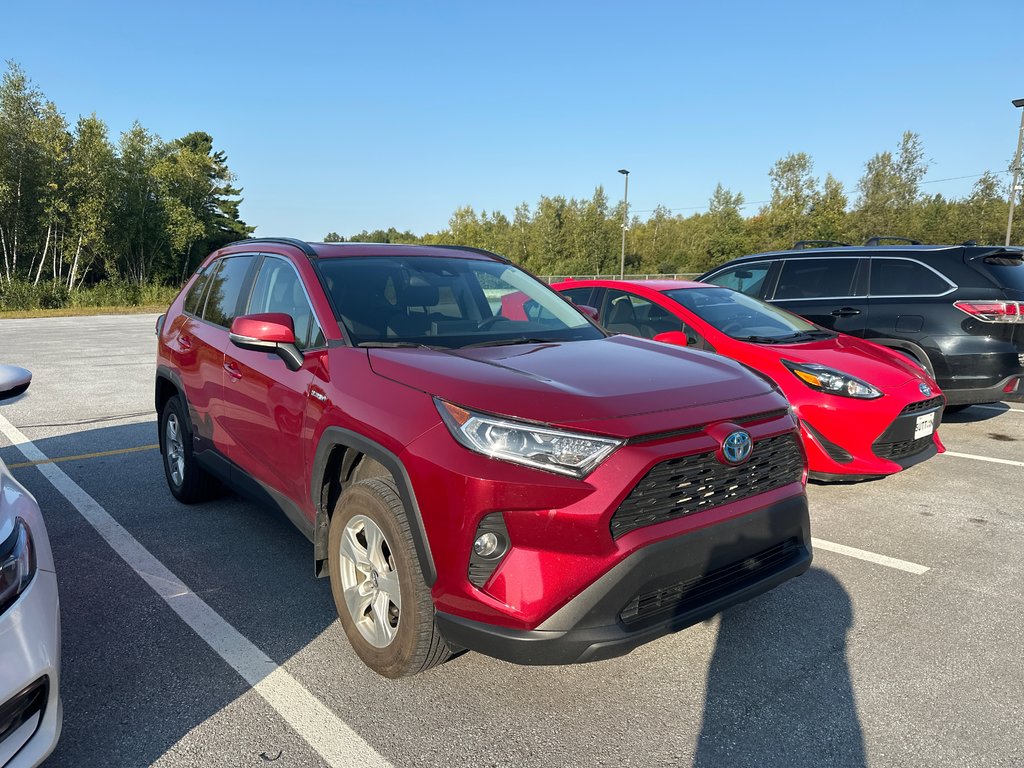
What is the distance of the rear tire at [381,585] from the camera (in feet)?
8.08

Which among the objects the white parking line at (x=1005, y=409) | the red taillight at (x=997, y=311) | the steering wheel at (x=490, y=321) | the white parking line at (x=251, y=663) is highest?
the steering wheel at (x=490, y=321)

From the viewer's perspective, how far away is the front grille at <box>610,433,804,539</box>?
2.31 m

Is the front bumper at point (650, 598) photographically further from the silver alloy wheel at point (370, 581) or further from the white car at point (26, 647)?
the white car at point (26, 647)

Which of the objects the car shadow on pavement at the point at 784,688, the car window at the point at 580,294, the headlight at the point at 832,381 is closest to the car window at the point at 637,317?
the car window at the point at 580,294

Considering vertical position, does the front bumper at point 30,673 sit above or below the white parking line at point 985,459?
above

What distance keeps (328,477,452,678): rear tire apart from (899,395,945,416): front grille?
3656 millimetres

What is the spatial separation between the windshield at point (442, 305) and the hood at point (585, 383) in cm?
24

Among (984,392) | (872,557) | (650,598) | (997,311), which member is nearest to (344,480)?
(650,598)

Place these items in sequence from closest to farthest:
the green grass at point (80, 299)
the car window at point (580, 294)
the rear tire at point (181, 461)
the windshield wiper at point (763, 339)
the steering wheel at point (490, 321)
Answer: the steering wheel at point (490, 321), the rear tire at point (181, 461), the windshield wiper at point (763, 339), the car window at point (580, 294), the green grass at point (80, 299)

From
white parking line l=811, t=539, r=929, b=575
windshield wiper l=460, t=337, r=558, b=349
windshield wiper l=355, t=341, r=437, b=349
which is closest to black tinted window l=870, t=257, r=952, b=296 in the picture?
white parking line l=811, t=539, r=929, b=575

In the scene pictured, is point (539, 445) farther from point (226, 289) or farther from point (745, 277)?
point (745, 277)

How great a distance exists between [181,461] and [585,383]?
3351mm

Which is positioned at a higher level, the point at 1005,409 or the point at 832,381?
the point at 832,381

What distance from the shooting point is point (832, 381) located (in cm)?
474
